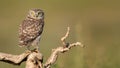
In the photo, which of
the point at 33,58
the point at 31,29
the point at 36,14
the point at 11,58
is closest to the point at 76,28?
the point at 36,14

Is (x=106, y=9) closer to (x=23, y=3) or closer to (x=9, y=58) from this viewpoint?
(x=23, y=3)

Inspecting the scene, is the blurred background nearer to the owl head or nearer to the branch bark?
the owl head

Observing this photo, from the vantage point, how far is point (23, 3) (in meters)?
25.4

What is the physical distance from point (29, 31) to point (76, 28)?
1.78 m

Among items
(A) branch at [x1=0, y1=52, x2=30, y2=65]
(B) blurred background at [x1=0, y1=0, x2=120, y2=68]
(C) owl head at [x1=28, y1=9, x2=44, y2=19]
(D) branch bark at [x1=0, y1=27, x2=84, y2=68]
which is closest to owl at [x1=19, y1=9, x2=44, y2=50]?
(C) owl head at [x1=28, y1=9, x2=44, y2=19]

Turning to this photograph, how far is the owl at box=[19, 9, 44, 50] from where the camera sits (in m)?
12.5

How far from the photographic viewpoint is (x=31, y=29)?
12750 mm

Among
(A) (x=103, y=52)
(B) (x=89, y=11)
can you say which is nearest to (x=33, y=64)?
(A) (x=103, y=52)

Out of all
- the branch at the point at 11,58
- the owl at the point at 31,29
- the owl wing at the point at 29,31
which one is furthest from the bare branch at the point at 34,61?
the owl wing at the point at 29,31

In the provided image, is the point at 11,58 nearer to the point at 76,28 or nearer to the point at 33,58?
the point at 33,58

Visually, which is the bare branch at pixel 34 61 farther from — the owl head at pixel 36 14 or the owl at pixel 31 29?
the owl head at pixel 36 14

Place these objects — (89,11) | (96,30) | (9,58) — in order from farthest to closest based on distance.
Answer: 1. (89,11)
2. (96,30)
3. (9,58)

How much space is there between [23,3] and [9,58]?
45.2 feet

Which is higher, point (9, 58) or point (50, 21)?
point (9, 58)
